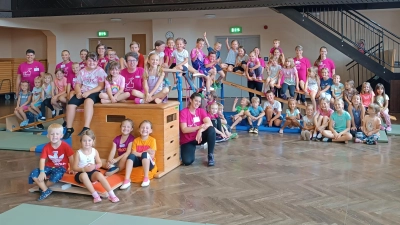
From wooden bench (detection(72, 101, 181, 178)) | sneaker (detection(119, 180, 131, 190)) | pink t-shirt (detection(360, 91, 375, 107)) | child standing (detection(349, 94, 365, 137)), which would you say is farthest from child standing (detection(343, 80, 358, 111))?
sneaker (detection(119, 180, 131, 190))

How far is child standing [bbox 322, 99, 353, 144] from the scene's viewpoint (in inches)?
292

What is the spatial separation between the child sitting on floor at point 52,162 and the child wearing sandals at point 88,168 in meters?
0.16

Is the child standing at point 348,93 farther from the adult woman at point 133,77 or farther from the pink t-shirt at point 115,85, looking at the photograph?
the pink t-shirt at point 115,85

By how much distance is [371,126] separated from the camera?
24.5 ft

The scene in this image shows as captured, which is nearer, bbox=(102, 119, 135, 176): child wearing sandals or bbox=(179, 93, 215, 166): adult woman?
bbox=(102, 119, 135, 176): child wearing sandals

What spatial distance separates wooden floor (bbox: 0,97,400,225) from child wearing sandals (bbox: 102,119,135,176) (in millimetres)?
342

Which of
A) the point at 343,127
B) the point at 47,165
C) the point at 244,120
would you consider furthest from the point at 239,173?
the point at 244,120

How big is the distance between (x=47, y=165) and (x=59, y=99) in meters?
3.63

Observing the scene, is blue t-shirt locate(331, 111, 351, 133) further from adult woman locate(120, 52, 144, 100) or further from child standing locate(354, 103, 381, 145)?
adult woman locate(120, 52, 144, 100)

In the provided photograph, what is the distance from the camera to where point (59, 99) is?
8086 millimetres

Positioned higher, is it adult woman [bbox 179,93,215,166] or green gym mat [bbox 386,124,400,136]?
adult woman [bbox 179,93,215,166]

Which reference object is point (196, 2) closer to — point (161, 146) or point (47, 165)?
point (161, 146)

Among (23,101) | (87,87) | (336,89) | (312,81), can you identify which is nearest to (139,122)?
(87,87)

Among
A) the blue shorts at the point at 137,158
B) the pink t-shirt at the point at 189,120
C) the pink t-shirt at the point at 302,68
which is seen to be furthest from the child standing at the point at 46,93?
the pink t-shirt at the point at 302,68
